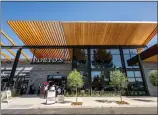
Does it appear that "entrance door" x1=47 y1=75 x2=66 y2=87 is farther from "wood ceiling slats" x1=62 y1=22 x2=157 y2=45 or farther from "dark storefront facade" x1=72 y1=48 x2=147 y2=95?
"wood ceiling slats" x1=62 y1=22 x2=157 y2=45

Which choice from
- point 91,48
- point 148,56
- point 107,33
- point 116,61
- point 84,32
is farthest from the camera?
point 91,48

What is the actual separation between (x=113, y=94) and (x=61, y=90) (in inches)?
261

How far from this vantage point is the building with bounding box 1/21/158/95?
1650cm

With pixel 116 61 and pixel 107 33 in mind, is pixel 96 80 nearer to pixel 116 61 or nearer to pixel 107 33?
pixel 116 61

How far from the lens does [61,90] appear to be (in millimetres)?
21109

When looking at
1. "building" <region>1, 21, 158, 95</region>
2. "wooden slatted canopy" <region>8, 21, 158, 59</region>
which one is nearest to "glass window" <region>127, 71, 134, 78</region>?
"building" <region>1, 21, 158, 95</region>

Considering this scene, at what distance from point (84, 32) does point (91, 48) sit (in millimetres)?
4924

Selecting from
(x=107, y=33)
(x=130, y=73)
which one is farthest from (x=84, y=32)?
(x=130, y=73)

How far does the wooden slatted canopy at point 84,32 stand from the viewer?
15547 mm

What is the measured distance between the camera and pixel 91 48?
21859 millimetres

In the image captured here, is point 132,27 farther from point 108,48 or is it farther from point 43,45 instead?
point 43,45

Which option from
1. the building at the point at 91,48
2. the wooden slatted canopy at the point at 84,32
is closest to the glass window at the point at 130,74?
the building at the point at 91,48

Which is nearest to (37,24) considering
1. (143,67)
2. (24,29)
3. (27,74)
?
(24,29)

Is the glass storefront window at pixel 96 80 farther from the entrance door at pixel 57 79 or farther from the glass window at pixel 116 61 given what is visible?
the entrance door at pixel 57 79
